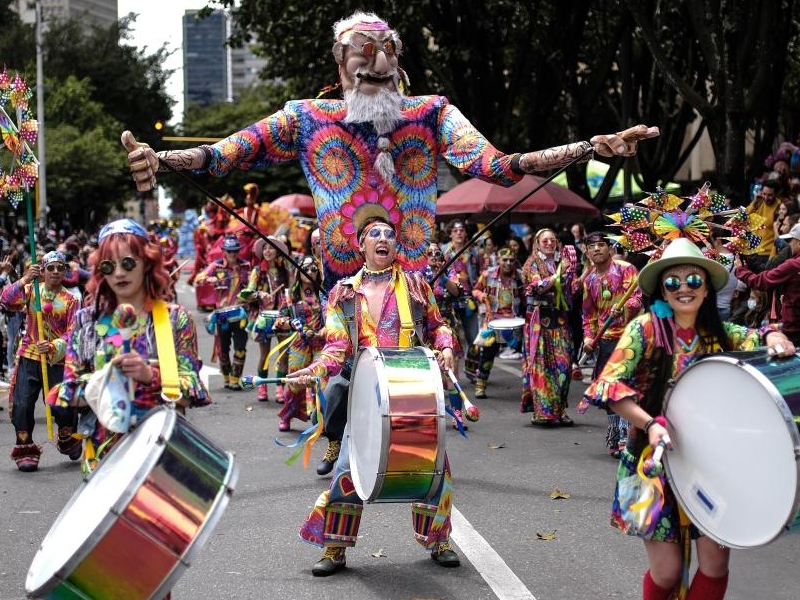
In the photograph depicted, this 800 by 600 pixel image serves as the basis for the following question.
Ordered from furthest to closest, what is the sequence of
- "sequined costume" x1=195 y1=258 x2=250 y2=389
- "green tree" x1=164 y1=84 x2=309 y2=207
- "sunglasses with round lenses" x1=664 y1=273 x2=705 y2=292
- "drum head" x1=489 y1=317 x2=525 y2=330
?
"green tree" x1=164 y1=84 x2=309 y2=207 → "sequined costume" x1=195 y1=258 x2=250 y2=389 → "drum head" x1=489 y1=317 x2=525 y2=330 → "sunglasses with round lenses" x1=664 y1=273 x2=705 y2=292

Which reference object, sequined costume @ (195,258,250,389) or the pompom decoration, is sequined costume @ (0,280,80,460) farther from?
sequined costume @ (195,258,250,389)

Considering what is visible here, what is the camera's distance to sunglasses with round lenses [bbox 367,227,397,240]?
6512mm

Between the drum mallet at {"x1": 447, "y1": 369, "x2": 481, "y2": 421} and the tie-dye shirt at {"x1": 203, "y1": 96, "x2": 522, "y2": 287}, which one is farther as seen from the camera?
the tie-dye shirt at {"x1": 203, "y1": 96, "x2": 522, "y2": 287}

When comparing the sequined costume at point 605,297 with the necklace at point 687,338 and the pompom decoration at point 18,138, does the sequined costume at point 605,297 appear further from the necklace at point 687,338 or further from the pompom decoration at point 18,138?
the necklace at point 687,338

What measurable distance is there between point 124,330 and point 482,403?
7949 mm

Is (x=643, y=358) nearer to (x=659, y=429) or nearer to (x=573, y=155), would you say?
(x=659, y=429)

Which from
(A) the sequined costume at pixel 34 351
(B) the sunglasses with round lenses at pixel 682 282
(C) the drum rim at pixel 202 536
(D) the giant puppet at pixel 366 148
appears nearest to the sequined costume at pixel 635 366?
(B) the sunglasses with round lenses at pixel 682 282

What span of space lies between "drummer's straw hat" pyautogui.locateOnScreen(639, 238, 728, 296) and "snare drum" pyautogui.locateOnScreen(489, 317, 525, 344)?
659cm

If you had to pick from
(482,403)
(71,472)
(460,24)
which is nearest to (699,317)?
(71,472)

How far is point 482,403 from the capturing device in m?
12.8

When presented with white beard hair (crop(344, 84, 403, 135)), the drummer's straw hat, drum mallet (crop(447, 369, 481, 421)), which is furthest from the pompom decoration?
the drummer's straw hat

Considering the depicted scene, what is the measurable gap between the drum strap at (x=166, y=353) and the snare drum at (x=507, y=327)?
6.81 m

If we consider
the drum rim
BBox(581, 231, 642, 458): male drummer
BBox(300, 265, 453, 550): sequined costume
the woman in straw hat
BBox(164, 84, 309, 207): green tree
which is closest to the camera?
the drum rim

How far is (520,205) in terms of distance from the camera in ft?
54.9
